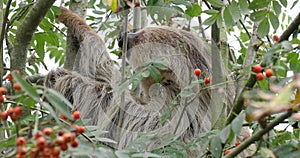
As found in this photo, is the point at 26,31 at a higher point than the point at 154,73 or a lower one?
higher

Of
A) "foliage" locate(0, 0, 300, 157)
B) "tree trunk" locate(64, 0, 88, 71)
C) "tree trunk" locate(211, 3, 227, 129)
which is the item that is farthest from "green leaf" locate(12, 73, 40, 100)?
"tree trunk" locate(64, 0, 88, 71)

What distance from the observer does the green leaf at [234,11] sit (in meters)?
4.70

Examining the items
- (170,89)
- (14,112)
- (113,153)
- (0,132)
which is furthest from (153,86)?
(14,112)

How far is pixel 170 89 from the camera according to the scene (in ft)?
20.1

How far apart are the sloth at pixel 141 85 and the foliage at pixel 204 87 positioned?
49 cm

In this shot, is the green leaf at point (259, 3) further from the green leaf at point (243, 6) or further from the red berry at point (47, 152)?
the red berry at point (47, 152)

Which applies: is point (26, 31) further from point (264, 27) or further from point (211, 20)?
point (264, 27)

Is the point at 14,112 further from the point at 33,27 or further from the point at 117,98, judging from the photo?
the point at 117,98

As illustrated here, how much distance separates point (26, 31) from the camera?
4.62 meters

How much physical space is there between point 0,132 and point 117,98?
1.71 meters

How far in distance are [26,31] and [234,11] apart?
179cm

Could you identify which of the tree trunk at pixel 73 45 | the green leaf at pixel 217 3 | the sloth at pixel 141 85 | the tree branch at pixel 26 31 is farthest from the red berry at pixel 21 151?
the tree trunk at pixel 73 45

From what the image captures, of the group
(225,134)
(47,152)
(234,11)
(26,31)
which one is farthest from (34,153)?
(234,11)

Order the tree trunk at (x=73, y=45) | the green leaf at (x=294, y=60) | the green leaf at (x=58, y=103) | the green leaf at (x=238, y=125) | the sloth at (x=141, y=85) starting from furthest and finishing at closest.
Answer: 1. the tree trunk at (x=73, y=45)
2. the sloth at (x=141, y=85)
3. the green leaf at (x=294, y=60)
4. the green leaf at (x=238, y=125)
5. the green leaf at (x=58, y=103)
